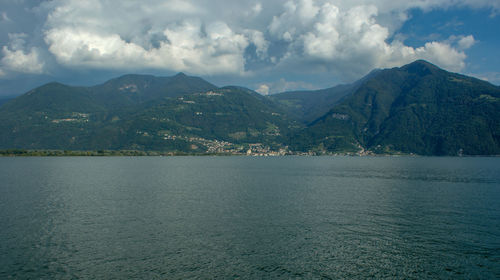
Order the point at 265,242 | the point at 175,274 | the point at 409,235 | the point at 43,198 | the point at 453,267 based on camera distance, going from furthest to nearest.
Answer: the point at 43,198, the point at 409,235, the point at 265,242, the point at 453,267, the point at 175,274

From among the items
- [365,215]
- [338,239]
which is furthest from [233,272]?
[365,215]

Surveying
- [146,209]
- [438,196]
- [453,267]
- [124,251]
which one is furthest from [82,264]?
[438,196]

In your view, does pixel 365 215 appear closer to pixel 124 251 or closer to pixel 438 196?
pixel 438 196

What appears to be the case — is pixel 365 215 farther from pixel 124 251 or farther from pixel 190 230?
pixel 124 251

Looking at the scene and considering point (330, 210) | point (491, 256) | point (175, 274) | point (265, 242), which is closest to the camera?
point (175, 274)

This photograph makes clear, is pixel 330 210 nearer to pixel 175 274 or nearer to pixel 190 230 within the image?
pixel 190 230

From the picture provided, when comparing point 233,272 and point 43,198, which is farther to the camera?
point 43,198

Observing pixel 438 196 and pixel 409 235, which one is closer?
pixel 409 235

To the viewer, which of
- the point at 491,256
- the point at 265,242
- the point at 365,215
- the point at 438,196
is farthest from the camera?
the point at 438,196

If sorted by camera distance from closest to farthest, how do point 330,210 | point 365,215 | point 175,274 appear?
point 175,274
point 365,215
point 330,210
